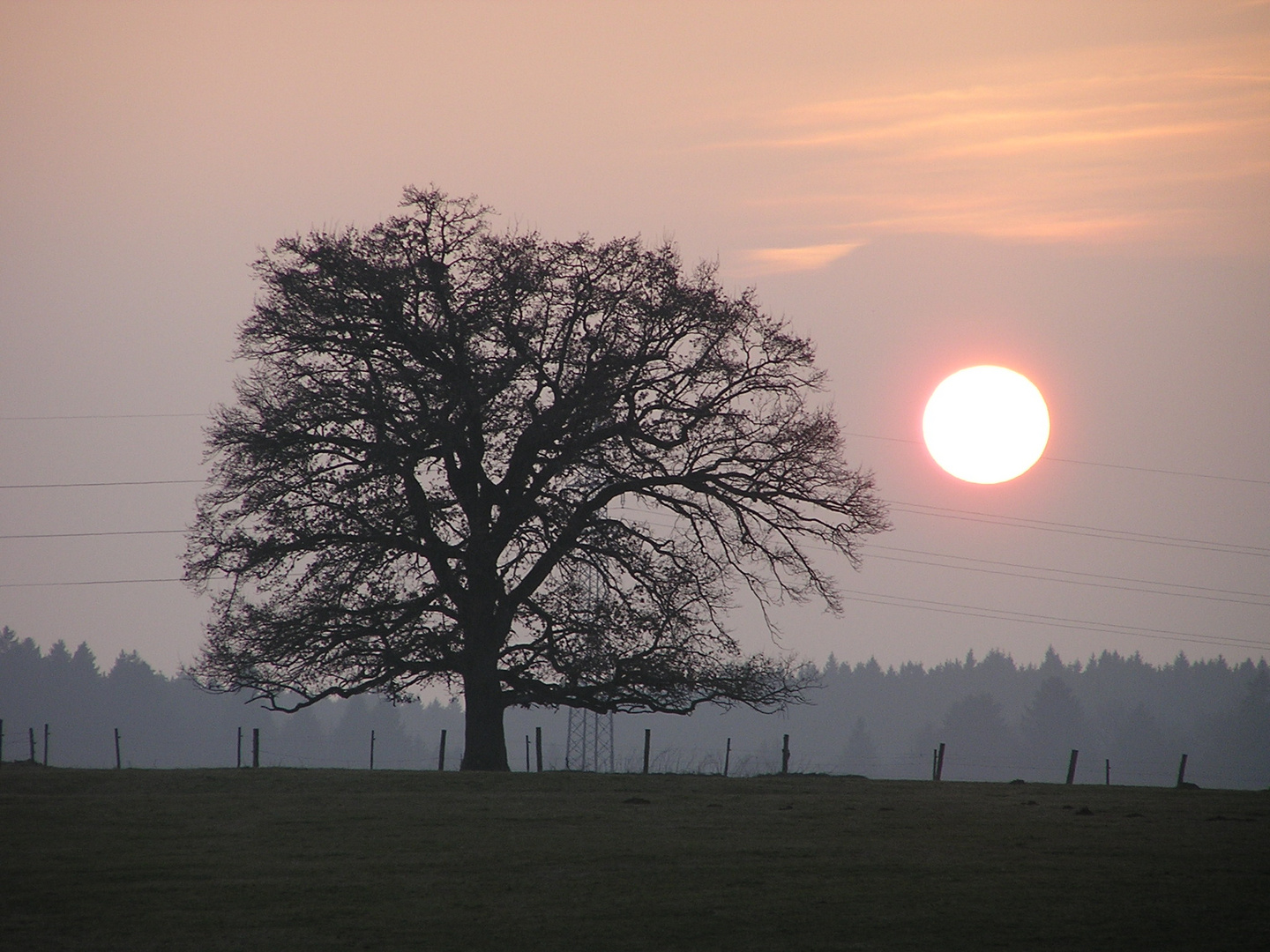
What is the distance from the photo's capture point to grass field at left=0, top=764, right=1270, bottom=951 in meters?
14.5

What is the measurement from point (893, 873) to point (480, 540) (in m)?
15.6

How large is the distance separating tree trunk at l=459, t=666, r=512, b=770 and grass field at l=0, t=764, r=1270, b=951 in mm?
4629

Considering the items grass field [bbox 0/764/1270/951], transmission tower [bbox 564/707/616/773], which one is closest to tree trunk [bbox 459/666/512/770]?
transmission tower [bbox 564/707/616/773]

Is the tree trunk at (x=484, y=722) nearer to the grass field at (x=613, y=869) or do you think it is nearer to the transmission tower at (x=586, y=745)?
the transmission tower at (x=586, y=745)

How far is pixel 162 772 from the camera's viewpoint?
3052 centimetres

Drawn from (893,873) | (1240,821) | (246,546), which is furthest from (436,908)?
(246,546)

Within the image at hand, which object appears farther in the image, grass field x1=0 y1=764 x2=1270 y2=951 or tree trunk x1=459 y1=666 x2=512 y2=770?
tree trunk x1=459 y1=666 x2=512 y2=770

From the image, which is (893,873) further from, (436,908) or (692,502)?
(692,502)

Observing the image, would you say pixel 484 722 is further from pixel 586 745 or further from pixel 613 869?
pixel 586 745

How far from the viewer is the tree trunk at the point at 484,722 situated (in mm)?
31828

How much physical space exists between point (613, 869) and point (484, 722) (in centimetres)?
1450

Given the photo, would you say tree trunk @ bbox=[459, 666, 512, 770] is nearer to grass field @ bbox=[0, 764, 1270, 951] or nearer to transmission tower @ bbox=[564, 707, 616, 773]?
transmission tower @ bbox=[564, 707, 616, 773]

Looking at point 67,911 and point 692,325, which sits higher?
point 692,325

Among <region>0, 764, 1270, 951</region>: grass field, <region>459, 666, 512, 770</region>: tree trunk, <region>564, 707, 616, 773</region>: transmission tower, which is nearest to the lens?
<region>0, 764, 1270, 951</region>: grass field
